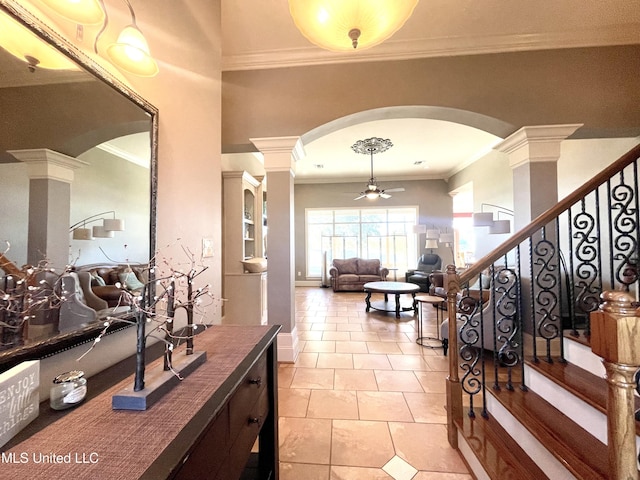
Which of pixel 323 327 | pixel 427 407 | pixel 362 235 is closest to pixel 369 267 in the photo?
pixel 362 235

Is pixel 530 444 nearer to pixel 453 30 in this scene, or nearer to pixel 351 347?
pixel 351 347

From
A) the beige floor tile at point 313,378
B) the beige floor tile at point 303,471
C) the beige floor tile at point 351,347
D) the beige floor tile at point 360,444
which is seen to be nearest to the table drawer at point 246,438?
the beige floor tile at point 303,471

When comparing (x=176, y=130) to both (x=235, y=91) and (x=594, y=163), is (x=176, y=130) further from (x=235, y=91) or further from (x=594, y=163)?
(x=594, y=163)

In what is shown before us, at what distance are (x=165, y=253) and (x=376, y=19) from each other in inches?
62.1

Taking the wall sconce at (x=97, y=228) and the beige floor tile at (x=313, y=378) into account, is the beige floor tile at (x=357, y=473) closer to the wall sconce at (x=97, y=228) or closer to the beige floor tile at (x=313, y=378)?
the beige floor tile at (x=313, y=378)

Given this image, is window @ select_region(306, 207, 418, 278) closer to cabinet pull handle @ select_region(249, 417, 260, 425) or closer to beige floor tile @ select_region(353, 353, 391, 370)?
beige floor tile @ select_region(353, 353, 391, 370)

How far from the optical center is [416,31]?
2.63m

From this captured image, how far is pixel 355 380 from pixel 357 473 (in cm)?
106

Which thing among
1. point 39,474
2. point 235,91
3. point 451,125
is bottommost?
point 39,474

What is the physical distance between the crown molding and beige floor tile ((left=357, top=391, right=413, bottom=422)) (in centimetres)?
338

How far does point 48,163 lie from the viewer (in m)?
0.92

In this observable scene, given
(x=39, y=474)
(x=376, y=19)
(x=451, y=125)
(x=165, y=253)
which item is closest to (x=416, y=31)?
(x=376, y=19)

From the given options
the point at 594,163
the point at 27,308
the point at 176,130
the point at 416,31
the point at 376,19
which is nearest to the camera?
the point at 27,308

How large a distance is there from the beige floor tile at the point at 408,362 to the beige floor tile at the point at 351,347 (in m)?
0.38
